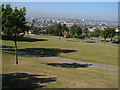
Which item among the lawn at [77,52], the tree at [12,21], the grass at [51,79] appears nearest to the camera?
the grass at [51,79]

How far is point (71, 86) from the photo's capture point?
11.6m

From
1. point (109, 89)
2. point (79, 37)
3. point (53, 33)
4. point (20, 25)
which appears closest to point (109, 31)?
point (79, 37)

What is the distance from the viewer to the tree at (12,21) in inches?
781

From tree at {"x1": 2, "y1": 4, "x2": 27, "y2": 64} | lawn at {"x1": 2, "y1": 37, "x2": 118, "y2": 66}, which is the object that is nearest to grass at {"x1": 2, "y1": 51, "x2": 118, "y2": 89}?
tree at {"x1": 2, "y1": 4, "x2": 27, "y2": 64}

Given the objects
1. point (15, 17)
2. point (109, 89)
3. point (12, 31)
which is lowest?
point (109, 89)

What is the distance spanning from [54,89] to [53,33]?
97079mm

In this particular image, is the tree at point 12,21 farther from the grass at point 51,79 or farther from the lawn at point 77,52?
the lawn at point 77,52

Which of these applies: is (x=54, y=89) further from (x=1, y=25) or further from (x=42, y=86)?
(x=1, y=25)

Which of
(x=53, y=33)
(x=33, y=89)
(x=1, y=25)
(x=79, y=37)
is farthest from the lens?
(x=53, y=33)

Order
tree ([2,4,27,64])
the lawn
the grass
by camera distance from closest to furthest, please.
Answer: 1. the grass
2. tree ([2,4,27,64])
3. the lawn

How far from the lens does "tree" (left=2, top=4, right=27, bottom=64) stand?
781 inches

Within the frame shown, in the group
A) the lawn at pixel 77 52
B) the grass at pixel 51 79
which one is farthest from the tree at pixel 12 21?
the lawn at pixel 77 52

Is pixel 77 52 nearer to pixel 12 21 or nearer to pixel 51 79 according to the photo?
pixel 12 21

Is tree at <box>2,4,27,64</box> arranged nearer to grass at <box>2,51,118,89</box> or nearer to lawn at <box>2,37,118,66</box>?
grass at <box>2,51,118,89</box>
